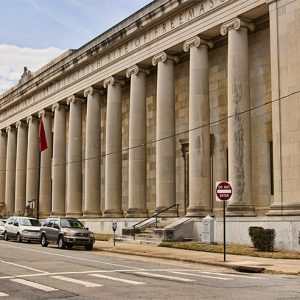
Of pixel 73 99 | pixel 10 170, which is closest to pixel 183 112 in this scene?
pixel 73 99

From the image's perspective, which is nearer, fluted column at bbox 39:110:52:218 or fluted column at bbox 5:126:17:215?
fluted column at bbox 39:110:52:218

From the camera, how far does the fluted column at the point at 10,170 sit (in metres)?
61.9

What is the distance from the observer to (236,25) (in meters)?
30.9

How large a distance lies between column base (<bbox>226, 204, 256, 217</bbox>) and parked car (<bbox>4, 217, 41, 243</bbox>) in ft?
42.8

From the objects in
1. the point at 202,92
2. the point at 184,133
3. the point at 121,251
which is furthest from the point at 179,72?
the point at 121,251

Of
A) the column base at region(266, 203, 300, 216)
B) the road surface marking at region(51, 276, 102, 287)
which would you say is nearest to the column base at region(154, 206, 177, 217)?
the column base at region(266, 203, 300, 216)

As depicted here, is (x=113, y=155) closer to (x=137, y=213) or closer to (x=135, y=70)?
(x=137, y=213)

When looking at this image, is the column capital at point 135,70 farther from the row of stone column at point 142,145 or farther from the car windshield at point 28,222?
the car windshield at point 28,222

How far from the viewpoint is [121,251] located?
28.0 meters

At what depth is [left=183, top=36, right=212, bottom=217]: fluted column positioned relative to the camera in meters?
32.7

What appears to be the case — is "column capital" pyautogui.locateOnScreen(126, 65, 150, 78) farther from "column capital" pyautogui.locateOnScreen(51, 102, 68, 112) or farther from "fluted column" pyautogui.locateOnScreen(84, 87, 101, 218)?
"column capital" pyautogui.locateOnScreen(51, 102, 68, 112)

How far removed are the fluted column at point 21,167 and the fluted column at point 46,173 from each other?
5.54m

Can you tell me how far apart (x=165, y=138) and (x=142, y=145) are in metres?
3.36

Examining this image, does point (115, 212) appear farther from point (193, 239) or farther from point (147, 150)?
point (193, 239)
